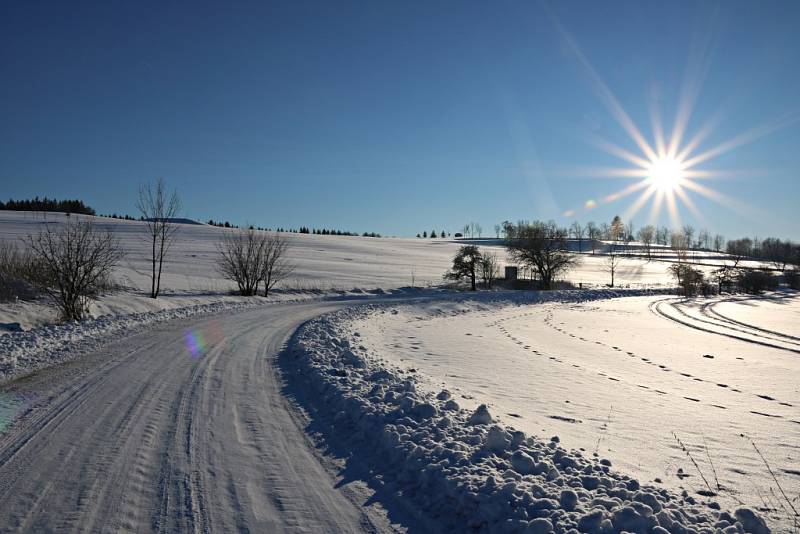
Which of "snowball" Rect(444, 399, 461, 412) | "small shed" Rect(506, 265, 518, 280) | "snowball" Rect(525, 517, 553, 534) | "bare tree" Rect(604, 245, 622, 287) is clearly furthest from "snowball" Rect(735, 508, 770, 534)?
"bare tree" Rect(604, 245, 622, 287)

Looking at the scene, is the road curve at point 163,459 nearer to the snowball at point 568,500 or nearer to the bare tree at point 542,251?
the snowball at point 568,500

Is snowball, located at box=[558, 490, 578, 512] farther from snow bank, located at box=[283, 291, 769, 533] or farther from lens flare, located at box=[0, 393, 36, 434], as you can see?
lens flare, located at box=[0, 393, 36, 434]

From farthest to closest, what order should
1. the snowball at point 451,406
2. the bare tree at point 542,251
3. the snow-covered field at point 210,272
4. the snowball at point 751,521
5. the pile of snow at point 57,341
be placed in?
the bare tree at point 542,251 → the snow-covered field at point 210,272 → the pile of snow at point 57,341 → the snowball at point 451,406 → the snowball at point 751,521

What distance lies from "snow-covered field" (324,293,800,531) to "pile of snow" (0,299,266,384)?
7.18 metres

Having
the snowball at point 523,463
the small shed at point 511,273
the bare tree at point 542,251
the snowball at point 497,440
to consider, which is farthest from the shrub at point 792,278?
the snowball at point 523,463

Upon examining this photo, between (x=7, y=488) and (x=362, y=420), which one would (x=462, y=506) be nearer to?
(x=362, y=420)

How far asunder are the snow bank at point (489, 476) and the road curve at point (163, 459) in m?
0.75

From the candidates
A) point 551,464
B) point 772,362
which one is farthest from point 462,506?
point 772,362

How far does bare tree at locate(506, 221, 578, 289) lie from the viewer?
55456 mm

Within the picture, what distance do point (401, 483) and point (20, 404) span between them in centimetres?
634

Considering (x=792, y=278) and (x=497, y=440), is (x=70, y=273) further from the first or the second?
(x=792, y=278)

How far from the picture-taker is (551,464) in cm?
507

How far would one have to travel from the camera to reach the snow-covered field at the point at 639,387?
5961 mm

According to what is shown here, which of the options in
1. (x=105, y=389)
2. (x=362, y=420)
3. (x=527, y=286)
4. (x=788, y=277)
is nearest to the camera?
(x=362, y=420)
